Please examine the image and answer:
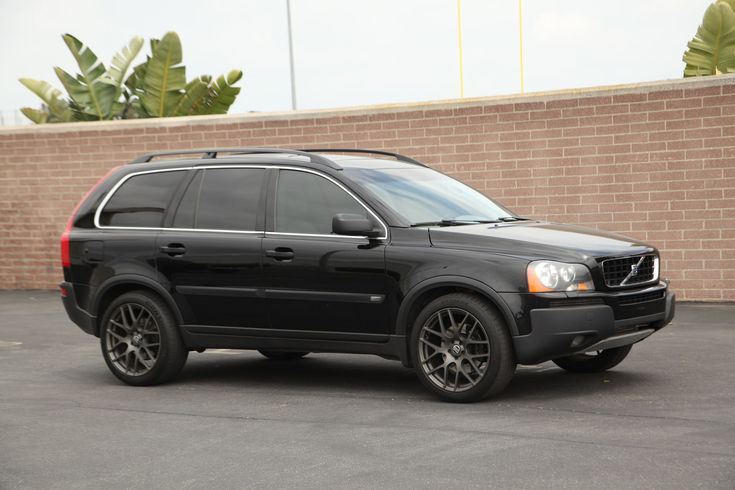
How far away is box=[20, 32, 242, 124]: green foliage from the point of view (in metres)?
23.1

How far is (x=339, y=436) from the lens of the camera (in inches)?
269

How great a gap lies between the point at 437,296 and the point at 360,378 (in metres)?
1.52

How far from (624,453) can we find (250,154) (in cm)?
438

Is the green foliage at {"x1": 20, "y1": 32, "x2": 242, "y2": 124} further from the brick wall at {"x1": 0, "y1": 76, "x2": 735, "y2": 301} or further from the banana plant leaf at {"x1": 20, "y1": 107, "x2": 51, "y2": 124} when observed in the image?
the brick wall at {"x1": 0, "y1": 76, "x2": 735, "y2": 301}

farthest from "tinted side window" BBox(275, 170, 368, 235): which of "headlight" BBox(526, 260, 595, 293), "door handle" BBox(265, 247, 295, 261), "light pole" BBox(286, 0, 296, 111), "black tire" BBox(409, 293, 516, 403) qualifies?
"light pole" BBox(286, 0, 296, 111)

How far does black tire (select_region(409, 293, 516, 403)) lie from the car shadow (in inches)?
11.3

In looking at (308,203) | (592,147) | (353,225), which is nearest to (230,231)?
(308,203)

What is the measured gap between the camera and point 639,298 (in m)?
8.02

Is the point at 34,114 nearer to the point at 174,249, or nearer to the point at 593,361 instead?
the point at 174,249

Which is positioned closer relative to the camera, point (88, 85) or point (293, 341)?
point (293, 341)

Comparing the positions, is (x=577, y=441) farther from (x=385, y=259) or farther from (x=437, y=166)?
(x=437, y=166)

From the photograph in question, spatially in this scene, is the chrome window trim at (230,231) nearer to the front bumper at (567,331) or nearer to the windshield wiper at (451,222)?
the windshield wiper at (451,222)

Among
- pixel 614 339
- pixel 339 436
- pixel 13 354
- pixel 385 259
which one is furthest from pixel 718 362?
pixel 13 354

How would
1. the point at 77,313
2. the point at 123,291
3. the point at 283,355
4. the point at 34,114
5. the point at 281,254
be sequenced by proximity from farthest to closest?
1. the point at 34,114
2. the point at 283,355
3. the point at 77,313
4. the point at 123,291
5. the point at 281,254
